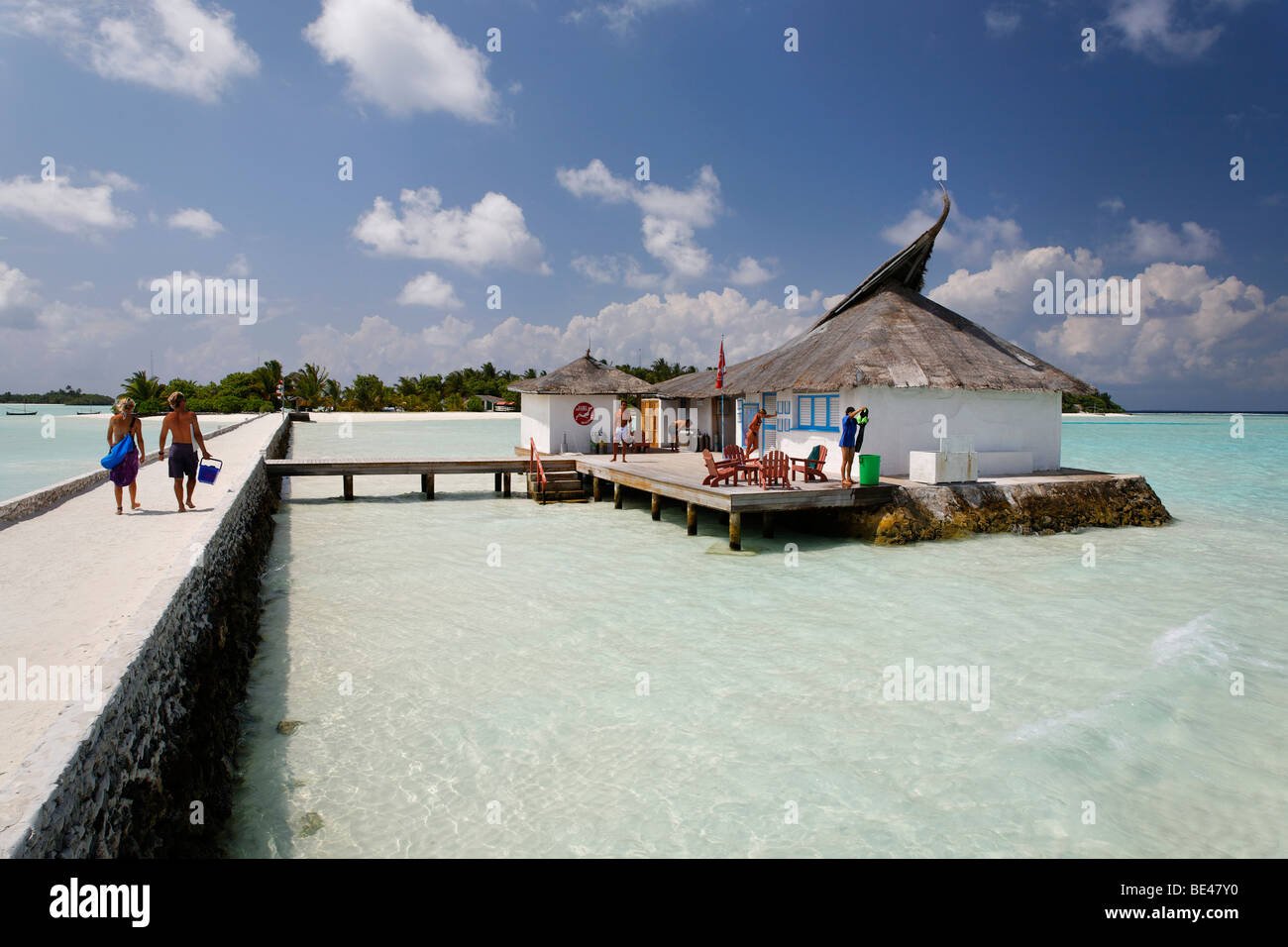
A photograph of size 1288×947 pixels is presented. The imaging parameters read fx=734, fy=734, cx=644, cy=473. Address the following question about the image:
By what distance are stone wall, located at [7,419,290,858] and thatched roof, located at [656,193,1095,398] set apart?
11.2 meters

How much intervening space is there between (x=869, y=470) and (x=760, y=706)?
757 centimetres

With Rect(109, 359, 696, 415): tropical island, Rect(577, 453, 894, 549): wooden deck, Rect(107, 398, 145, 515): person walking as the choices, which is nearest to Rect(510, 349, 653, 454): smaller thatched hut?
Rect(577, 453, 894, 549): wooden deck

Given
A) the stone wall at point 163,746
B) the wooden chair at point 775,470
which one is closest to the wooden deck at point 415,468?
the wooden chair at point 775,470

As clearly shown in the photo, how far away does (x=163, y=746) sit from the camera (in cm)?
409

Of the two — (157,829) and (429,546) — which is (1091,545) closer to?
(429,546)

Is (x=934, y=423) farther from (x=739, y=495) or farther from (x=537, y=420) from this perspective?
(x=537, y=420)

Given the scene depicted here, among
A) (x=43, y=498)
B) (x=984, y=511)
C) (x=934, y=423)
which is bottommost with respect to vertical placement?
(x=984, y=511)

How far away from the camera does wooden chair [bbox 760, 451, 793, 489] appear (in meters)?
12.9

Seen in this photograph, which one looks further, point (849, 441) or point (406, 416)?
point (406, 416)

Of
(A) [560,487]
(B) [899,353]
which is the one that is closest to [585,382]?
(A) [560,487]

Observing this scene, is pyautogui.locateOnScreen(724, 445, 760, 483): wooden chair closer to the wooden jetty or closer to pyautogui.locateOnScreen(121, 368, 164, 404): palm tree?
the wooden jetty

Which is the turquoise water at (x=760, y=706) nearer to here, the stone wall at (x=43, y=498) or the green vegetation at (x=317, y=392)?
the stone wall at (x=43, y=498)

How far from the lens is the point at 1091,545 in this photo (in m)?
13.2

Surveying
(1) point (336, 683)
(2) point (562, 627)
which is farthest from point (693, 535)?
(1) point (336, 683)
